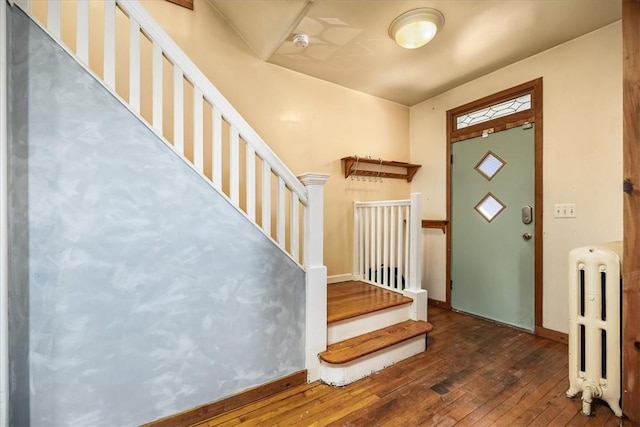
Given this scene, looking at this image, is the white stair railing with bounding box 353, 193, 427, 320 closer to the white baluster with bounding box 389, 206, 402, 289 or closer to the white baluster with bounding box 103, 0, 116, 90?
the white baluster with bounding box 389, 206, 402, 289

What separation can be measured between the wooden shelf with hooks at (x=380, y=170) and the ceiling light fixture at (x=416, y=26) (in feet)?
3.80

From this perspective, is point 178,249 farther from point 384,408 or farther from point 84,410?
point 384,408

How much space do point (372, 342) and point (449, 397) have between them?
0.53 meters

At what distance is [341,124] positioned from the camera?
301cm

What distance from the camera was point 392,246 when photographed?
256 cm

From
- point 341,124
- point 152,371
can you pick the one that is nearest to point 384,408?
point 152,371

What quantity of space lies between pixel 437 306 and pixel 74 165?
11.3 feet

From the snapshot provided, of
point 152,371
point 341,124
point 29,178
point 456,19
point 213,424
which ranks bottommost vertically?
point 213,424

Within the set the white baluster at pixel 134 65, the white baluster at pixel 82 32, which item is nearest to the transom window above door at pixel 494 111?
the white baluster at pixel 134 65

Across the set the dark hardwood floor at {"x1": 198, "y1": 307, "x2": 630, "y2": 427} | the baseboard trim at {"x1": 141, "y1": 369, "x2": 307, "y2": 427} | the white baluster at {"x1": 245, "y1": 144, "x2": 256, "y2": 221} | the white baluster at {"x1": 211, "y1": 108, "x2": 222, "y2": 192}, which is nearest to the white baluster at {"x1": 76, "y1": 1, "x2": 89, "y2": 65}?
the white baluster at {"x1": 211, "y1": 108, "x2": 222, "y2": 192}

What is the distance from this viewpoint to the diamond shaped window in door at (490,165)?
263 cm

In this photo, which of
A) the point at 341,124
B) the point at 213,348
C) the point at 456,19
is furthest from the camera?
the point at 341,124

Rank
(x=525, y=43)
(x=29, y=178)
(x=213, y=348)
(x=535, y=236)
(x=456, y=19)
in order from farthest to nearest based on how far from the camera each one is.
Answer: (x=535, y=236) → (x=525, y=43) → (x=456, y=19) → (x=213, y=348) → (x=29, y=178)

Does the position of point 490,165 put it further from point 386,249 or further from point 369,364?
point 369,364
